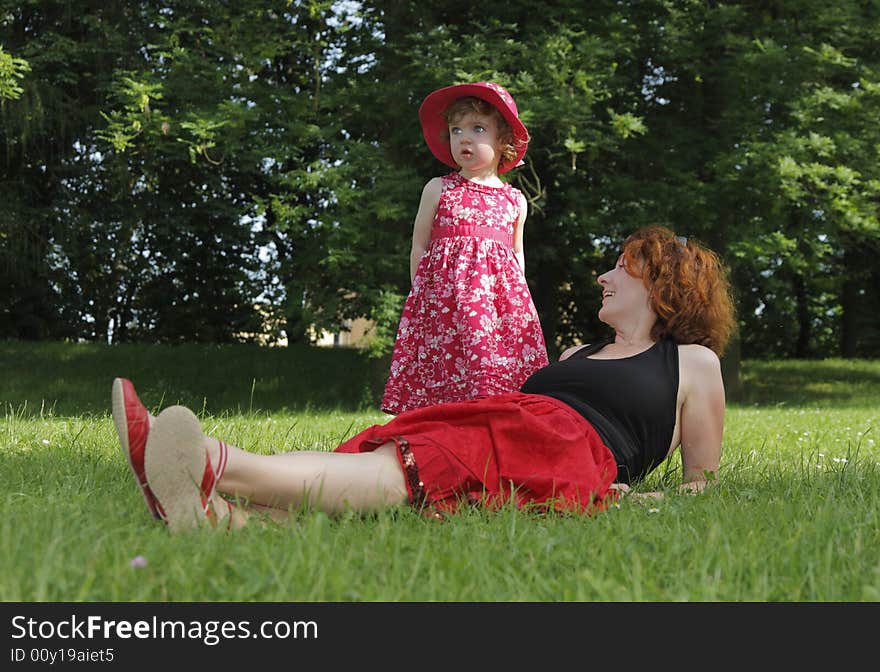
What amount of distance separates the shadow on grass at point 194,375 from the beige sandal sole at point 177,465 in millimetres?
8668

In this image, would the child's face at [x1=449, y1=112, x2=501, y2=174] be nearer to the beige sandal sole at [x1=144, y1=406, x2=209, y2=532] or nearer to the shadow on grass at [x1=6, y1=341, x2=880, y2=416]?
the beige sandal sole at [x1=144, y1=406, x2=209, y2=532]

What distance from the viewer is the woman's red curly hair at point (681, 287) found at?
11.3ft

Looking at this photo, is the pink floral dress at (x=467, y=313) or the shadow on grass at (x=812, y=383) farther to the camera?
the shadow on grass at (x=812, y=383)

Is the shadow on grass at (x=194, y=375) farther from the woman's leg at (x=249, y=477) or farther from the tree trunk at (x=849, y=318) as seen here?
the tree trunk at (x=849, y=318)

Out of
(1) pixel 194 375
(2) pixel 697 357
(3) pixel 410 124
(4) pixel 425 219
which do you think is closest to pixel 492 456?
(2) pixel 697 357

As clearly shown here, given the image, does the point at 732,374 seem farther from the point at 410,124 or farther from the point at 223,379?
the point at 223,379

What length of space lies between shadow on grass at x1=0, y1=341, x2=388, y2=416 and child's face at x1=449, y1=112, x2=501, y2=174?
21.7 feet

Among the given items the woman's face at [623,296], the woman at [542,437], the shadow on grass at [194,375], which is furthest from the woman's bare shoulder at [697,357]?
the shadow on grass at [194,375]

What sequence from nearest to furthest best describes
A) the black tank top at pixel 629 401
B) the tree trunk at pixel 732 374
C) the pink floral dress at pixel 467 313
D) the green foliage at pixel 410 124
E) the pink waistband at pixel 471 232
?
1. the black tank top at pixel 629 401
2. the pink floral dress at pixel 467 313
3. the pink waistband at pixel 471 232
4. the green foliage at pixel 410 124
5. the tree trunk at pixel 732 374

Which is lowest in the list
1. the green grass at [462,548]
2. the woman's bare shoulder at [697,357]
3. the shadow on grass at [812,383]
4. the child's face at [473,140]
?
the shadow on grass at [812,383]

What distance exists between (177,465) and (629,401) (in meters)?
1.65

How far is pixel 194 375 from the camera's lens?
14.2 meters
